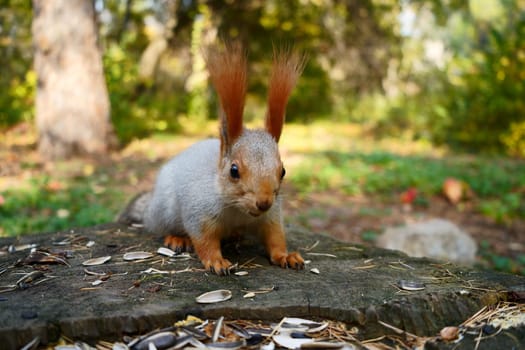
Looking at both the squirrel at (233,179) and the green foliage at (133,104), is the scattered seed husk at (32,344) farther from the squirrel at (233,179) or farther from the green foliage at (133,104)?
the green foliage at (133,104)

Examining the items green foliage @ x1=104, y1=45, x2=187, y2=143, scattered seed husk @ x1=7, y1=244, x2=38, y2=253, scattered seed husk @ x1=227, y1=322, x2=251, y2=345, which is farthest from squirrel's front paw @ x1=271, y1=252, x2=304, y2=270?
green foliage @ x1=104, y1=45, x2=187, y2=143

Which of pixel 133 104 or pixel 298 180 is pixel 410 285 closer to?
pixel 298 180

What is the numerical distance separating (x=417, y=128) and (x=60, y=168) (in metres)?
7.42

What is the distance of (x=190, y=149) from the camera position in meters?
3.01

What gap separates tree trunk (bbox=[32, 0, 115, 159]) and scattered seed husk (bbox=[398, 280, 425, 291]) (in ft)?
18.6

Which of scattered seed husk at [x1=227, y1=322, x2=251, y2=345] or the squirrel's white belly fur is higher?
the squirrel's white belly fur

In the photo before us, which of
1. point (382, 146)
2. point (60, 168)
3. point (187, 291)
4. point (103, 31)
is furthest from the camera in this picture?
point (103, 31)

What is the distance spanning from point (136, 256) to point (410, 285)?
1.29m

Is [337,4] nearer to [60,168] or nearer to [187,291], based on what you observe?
[60,168]

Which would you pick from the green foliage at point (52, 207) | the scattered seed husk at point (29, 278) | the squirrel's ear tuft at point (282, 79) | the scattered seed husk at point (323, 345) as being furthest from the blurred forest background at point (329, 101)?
the scattered seed husk at point (323, 345)

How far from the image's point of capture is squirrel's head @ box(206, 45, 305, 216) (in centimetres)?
214

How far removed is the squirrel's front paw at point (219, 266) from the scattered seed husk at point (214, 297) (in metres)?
0.24

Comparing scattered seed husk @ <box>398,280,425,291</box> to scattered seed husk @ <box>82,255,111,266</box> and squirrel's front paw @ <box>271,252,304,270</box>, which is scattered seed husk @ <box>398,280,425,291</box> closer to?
squirrel's front paw @ <box>271,252,304,270</box>

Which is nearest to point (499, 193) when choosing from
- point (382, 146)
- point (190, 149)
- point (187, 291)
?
point (382, 146)
